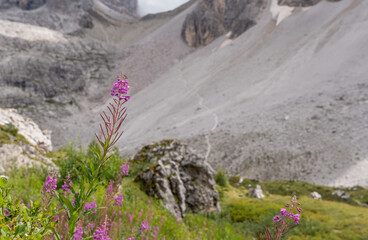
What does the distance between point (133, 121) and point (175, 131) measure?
1577 centimetres

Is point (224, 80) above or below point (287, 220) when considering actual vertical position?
below

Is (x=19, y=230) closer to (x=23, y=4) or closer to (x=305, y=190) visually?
(x=305, y=190)

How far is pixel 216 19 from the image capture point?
94438mm

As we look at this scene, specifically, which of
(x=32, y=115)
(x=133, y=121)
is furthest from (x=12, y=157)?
(x=32, y=115)

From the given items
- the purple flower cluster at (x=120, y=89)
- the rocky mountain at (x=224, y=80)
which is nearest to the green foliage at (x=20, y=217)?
the purple flower cluster at (x=120, y=89)

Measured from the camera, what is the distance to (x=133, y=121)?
52.5 metres

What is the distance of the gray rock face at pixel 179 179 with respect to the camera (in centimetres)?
955

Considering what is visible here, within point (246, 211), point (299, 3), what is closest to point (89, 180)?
point (246, 211)

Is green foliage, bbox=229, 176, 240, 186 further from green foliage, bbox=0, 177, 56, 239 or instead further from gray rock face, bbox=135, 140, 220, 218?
green foliage, bbox=0, 177, 56, 239

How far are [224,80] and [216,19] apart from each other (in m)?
47.2

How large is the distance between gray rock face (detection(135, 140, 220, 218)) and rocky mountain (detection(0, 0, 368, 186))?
336 centimetres

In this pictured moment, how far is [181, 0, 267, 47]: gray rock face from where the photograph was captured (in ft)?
279

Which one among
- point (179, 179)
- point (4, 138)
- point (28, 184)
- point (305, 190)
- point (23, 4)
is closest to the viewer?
point (28, 184)

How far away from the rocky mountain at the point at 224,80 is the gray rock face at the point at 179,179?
3.36 m
